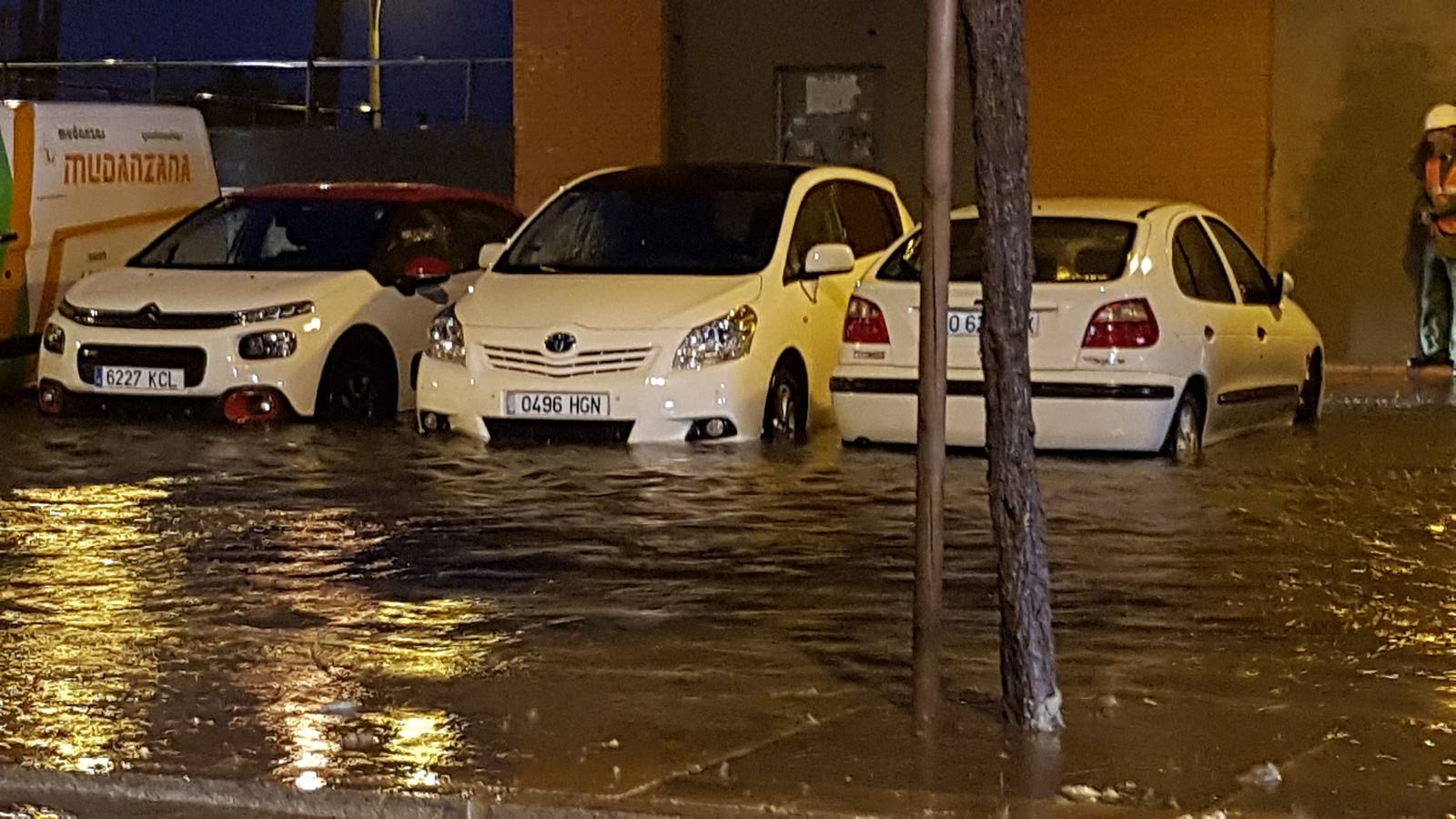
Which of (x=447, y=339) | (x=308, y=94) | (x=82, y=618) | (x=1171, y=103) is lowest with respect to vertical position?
(x=82, y=618)

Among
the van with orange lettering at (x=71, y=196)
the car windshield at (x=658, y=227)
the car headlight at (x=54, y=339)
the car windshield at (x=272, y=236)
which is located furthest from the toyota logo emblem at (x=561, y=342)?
the van with orange lettering at (x=71, y=196)

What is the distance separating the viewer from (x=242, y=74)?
23.4 meters

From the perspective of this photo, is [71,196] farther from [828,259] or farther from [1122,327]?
[1122,327]

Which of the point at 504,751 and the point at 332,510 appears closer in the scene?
the point at 504,751

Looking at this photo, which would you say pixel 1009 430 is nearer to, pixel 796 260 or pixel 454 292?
pixel 796 260

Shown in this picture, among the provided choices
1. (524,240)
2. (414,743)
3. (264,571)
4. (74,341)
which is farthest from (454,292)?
(414,743)

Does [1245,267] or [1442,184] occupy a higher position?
[1442,184]

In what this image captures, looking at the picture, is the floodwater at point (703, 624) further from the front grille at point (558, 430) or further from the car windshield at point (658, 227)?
the car windshield at point (658, 227)

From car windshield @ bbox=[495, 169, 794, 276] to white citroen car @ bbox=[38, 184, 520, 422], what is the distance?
1108 millimetres

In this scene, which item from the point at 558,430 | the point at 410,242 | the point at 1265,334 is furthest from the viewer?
the point at 410,242

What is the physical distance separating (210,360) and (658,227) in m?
2.62

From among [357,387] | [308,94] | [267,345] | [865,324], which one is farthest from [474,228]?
[308,94]

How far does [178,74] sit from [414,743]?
727 inches

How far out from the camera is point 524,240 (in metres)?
13.4
